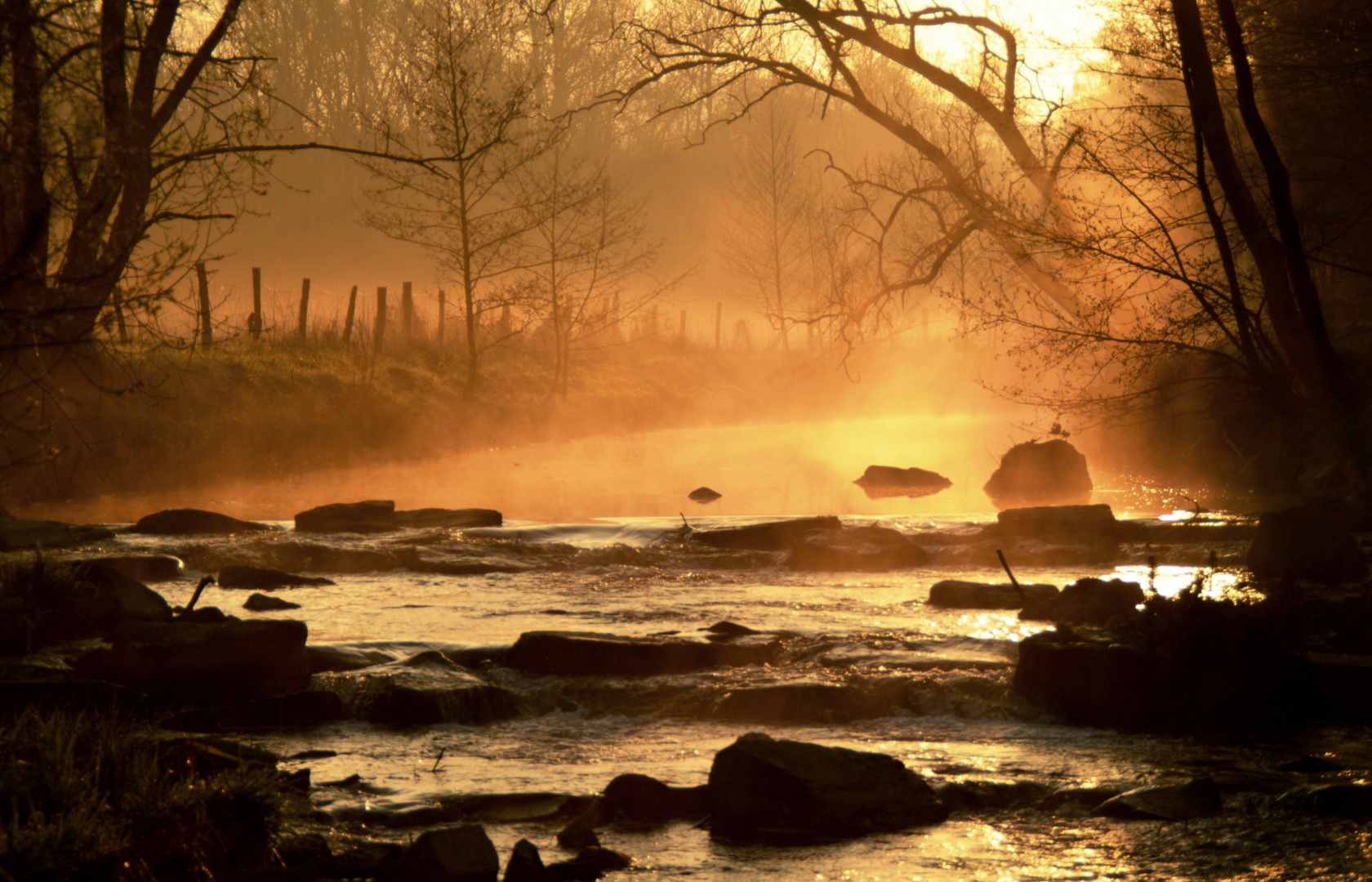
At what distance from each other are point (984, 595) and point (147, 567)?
7.85m

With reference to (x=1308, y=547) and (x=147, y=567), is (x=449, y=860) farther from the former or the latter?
(x=1308, y=547)

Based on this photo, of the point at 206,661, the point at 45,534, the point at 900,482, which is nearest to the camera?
the point at 206,661

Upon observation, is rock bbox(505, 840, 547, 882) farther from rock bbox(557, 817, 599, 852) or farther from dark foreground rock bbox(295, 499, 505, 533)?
dark foreground rock bbox(295, 499, 505, 533)

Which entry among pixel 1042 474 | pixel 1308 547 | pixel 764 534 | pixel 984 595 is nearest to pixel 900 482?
pixel 1042 474

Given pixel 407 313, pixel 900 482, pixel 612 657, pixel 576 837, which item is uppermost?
pixel 407 313

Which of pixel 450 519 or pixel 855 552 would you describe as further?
pixel 450 519

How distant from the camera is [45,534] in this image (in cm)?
1302

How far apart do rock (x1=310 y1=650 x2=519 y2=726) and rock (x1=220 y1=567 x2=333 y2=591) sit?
13.6 ft

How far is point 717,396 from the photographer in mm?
38438

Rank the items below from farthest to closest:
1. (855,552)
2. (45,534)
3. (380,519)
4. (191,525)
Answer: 1. (380,519)
2. (191,525)
3. (45,534)
4. (855,552)

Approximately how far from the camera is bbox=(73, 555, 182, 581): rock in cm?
1160

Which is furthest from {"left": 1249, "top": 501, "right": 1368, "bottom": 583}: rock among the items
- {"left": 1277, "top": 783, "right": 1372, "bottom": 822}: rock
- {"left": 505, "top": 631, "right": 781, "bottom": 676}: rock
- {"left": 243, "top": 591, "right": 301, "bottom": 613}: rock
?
{"left": 243, "top": 591, "right": 301, "bottom": 613}: rock

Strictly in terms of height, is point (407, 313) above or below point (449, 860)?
above

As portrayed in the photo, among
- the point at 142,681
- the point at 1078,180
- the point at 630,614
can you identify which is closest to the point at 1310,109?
the point at 1078,180
